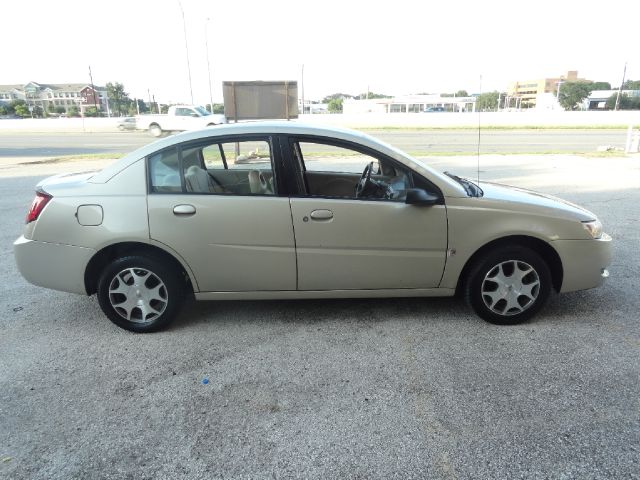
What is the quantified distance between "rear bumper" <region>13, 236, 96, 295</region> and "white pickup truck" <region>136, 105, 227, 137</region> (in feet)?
81.4

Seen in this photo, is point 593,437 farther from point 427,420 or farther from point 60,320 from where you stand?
point 60,320

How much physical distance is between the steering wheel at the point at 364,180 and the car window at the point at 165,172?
1.51m

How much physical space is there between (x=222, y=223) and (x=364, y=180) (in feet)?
4.67

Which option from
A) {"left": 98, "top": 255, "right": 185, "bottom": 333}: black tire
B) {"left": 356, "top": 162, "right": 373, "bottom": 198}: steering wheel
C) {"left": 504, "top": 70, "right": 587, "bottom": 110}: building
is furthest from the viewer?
{"left": 504, "top": 70, "right": 587, "bottom": 110}: building

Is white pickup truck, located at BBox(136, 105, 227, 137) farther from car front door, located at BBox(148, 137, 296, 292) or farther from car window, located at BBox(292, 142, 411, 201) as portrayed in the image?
car front door, located at BBox(148, 137, 296, 292)

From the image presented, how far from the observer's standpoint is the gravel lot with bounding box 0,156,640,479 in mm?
2307

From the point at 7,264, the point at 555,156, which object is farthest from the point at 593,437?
the point at 555,156

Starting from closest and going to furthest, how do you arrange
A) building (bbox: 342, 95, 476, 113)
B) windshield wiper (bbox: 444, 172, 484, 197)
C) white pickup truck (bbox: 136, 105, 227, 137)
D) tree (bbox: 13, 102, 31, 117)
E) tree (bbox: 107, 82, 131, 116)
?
1. windshield wiper (bbox: 444, 172, 484, 197)
2. white pickup truck (bbox: 136, 105, 227, 137)
3. building (bbox: 342, 95, 476, 113)
4. tree (bbox: 13, 102, 31, 117)
5. tree (bbox: 107, 82, 131, 116)

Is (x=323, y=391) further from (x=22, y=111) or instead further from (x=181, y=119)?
(x=22, y=111)

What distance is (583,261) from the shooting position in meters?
3.67

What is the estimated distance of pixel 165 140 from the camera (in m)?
3.67

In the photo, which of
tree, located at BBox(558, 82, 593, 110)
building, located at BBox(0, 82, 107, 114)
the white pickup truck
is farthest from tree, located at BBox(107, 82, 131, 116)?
tree, located at BBox(558, 82, 593, 110)

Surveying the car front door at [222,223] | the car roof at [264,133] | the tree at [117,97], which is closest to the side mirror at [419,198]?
the car roof at [264,133]

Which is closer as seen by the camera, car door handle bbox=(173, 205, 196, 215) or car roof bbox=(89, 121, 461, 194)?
car door handle bbox=(173, 205, 196, 215)
